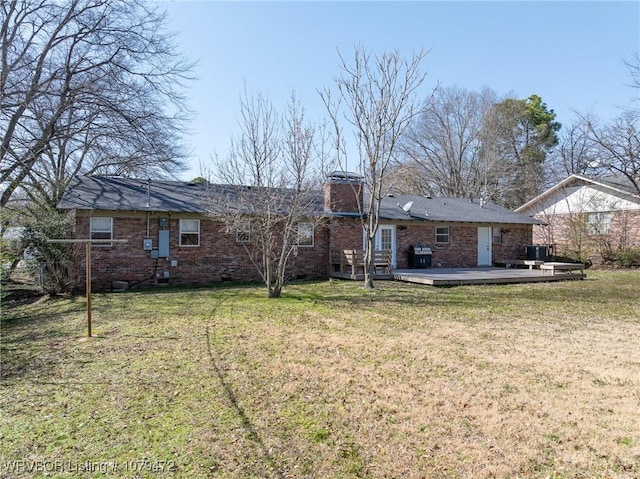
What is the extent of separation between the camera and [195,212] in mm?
14125

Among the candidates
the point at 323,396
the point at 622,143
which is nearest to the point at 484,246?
the point at 622,143

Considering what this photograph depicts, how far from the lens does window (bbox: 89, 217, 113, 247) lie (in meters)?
13.3

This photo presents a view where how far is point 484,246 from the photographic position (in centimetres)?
1970

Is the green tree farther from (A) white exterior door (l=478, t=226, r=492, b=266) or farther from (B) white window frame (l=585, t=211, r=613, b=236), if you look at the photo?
(A) white exterior door (l=478, t=226, r=492, b=266)

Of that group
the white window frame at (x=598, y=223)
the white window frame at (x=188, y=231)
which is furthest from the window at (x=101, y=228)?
the white window frame at (x=598, y=223)

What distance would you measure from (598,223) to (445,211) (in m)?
9.42

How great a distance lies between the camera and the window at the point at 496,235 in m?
20.0

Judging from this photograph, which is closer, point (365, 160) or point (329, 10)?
point (329, 10)

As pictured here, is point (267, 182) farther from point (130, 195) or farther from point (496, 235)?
point (496, 235)

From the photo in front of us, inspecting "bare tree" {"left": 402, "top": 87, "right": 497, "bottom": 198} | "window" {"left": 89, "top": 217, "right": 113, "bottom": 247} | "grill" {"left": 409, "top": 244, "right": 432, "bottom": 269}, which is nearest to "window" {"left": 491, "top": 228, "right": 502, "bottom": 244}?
"grill" {"left": 409, "top": 244, "right": 432, "bottom": 269}

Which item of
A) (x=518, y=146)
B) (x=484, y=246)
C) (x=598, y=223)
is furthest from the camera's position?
(x=518, y=146)

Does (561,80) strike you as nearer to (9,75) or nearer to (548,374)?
(548,374)

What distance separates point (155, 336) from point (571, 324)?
743cm

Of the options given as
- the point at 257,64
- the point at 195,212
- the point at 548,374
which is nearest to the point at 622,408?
the point at 548,374
